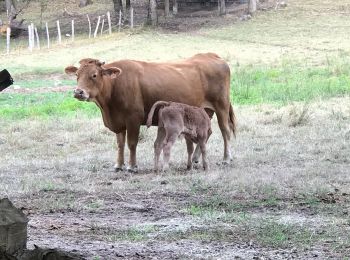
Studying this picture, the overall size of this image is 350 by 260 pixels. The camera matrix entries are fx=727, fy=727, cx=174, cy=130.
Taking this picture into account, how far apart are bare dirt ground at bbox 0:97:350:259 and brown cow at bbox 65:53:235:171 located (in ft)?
2.02

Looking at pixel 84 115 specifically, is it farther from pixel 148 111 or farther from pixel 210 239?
pixel 210 239

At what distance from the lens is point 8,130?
Answer: 46.2ft

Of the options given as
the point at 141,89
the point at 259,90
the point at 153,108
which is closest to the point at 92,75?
the point at 141,89

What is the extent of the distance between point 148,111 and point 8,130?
4492mm

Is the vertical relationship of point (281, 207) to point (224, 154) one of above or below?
above

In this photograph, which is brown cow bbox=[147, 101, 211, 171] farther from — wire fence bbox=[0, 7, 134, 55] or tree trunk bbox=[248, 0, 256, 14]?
tree trunk bbox=[248, 0, 256, 14]

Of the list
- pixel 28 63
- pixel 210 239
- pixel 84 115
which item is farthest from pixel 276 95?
pixel 28 63

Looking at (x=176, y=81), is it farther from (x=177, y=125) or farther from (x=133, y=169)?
(x=133, y=169)

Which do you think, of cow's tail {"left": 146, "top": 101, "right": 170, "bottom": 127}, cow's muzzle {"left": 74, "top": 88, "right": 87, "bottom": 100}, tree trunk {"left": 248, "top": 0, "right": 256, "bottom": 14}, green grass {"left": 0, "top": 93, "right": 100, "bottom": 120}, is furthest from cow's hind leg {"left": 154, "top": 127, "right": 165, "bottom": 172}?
tree trunk {"left": 248, "top": 0, "right": 256, "bottom": 14}

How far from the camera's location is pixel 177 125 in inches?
392

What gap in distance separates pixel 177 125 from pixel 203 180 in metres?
1.22

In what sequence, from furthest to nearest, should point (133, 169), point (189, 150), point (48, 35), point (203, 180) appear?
point (48, 35)
point (189, 150)
point (133, 169)
point (203, 180)

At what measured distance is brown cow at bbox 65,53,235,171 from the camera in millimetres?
10188

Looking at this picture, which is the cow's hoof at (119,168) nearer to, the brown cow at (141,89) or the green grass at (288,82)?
the brown cow at (141,89)
